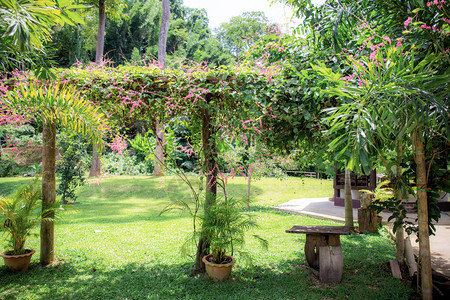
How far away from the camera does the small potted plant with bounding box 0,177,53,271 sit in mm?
3699

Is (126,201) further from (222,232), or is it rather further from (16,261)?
(222,232)

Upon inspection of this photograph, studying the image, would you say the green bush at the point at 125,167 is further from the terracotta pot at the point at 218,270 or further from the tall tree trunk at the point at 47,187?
the terracotta pot at the point at 218,270

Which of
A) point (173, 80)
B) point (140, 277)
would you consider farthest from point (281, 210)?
point (173, 80)

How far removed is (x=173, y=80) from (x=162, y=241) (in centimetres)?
314

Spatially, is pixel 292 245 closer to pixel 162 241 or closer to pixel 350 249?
pixel 350 249

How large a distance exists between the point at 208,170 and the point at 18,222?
98.6 inches

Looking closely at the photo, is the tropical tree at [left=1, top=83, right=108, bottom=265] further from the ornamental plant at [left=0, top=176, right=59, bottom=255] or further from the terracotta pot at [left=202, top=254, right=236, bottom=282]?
the terracotta pot at [left=202, top=254, right=236, bottom=282]

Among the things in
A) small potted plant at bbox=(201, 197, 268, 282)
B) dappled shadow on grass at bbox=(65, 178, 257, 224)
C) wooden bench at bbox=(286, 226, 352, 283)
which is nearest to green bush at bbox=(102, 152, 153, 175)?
dappled shadow on grass at bbox=(65, 178, 257, 224)

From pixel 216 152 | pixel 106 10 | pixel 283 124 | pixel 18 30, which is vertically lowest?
pixel 216 152

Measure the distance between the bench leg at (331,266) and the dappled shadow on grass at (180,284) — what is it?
0.33 feet

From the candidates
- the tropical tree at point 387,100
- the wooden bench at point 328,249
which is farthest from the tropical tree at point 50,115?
the wooden bench at point 328,249

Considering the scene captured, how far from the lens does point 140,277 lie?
143 inches

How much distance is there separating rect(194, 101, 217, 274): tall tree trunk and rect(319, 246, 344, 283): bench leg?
1.38 meters

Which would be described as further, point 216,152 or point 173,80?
point 216,152
